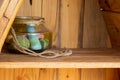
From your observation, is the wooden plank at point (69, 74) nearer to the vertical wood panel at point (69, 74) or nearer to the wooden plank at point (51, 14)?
the vertical wood panel at point (69, 74)

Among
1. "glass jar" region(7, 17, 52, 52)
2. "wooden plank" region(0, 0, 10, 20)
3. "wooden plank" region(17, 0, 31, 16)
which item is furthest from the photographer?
"wooden plank" region(17, 0, 31, 16)

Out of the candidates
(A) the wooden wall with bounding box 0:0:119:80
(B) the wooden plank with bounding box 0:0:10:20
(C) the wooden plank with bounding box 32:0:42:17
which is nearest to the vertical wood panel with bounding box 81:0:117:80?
(A) the wooden wall with bounding box 0:0:119:80

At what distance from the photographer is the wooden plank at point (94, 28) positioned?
33.6 inches

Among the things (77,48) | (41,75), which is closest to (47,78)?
(41,75)

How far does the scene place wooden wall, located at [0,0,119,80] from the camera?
2.74ft

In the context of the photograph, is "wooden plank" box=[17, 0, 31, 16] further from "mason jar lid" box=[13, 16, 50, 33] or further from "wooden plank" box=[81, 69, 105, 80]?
"wooden plank" box=[81, 69, 105, 80]

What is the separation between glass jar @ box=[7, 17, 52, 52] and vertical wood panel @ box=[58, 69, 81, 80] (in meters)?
0.18

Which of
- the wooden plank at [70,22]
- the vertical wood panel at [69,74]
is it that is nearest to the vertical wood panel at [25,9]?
the wooden plank at [70,22]

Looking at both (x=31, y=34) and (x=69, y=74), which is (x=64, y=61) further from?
(x=69, y=74)

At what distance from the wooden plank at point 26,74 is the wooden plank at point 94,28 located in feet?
0.60

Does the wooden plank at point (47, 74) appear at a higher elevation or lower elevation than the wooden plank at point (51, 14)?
lower

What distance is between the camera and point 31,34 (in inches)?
27.0

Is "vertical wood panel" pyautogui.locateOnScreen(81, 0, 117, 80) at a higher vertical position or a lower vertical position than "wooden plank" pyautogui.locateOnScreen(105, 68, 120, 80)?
higher

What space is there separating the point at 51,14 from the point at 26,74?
212mm
